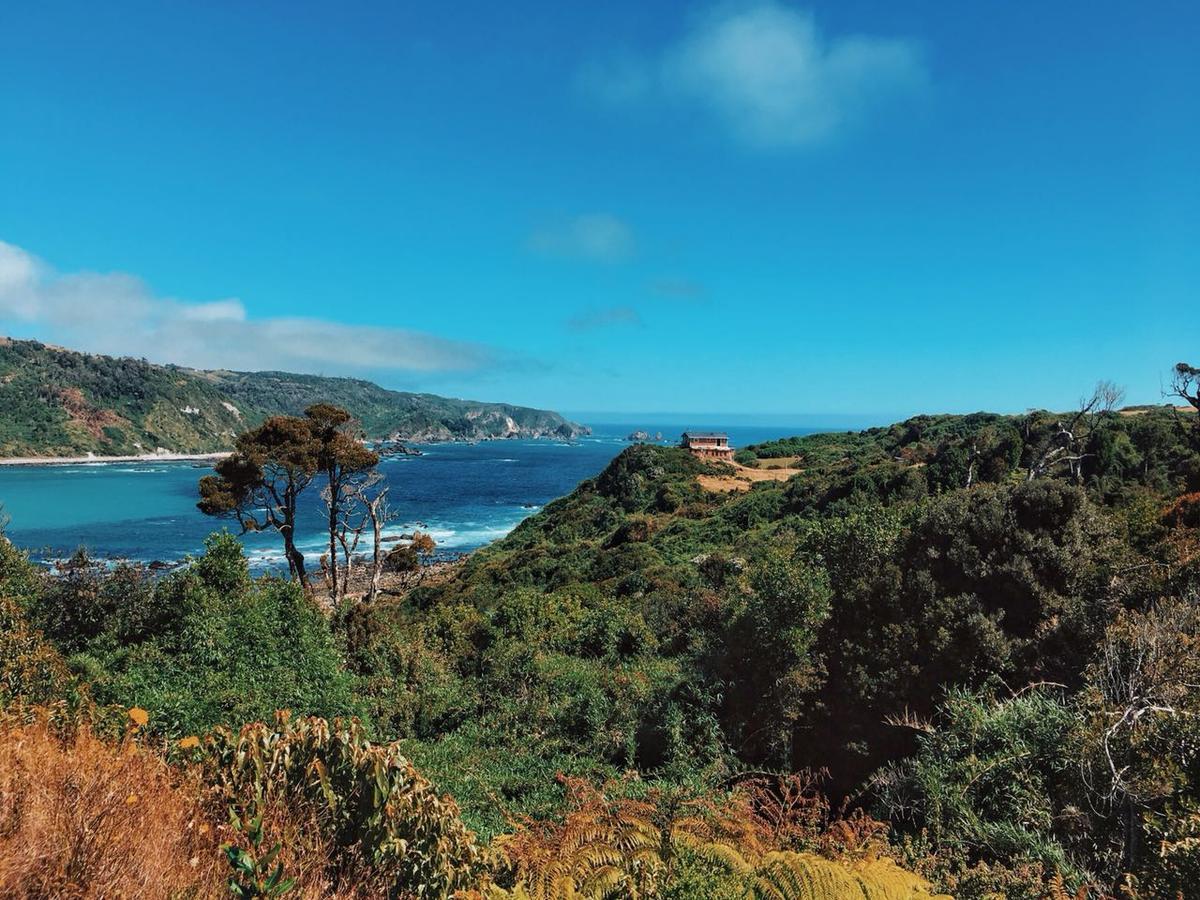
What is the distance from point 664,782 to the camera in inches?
287

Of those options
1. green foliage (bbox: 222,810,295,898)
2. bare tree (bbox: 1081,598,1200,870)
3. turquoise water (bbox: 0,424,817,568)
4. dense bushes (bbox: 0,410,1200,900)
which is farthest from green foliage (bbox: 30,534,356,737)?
turquoise water (bbox: 0,424,817,568)

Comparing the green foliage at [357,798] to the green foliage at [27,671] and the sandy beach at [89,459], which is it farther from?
the sandy beach at [89,459]

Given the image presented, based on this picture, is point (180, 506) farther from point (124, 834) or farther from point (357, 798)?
point (124, 834)

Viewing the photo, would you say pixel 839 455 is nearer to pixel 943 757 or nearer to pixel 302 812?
pixel 943 757

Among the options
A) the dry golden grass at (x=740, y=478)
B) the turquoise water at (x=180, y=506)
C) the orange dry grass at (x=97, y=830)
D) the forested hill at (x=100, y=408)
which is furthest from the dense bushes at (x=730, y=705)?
the forested hill at (x=100, y=408)

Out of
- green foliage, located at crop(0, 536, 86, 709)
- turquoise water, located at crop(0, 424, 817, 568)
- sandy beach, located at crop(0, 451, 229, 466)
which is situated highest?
green foliage, located at crop(0, 536, 86, 709)

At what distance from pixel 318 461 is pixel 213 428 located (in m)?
140

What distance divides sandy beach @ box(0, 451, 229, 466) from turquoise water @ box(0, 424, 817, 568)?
→ 3.66m

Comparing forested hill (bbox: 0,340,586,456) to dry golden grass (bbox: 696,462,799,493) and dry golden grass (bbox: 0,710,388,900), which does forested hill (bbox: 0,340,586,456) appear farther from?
dry golden grass (bbox: 0,710,388,900)

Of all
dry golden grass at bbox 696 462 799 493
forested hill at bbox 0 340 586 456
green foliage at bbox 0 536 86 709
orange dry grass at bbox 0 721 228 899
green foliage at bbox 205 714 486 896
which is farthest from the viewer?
forested hill at bbox 0 340 586 456

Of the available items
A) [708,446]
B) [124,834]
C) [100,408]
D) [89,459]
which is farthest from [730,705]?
[100,408]

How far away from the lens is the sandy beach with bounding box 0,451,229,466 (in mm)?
98900

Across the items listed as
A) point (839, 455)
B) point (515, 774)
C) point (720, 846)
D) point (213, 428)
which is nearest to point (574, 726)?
point (515, 774)

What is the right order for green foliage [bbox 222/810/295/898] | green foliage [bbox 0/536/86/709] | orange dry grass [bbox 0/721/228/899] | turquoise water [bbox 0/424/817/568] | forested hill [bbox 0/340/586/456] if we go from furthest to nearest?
forested hill [bbox 0/340/586/456], turquoise water [bbox 0/424/817/568], green foliage [bbox 0/536/86/709], green foliage [bbox 222/810/295/898], orange dry grass [bbox 0/721/228/899]
